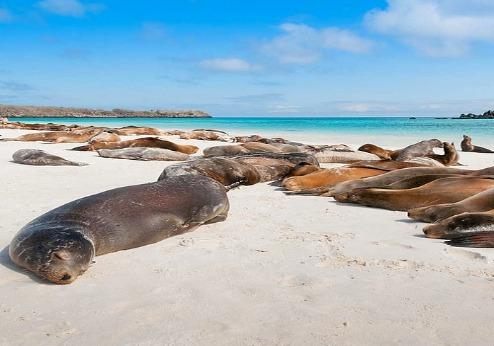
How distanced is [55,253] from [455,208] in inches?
135

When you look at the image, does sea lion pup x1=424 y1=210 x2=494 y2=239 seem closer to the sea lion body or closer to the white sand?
the white sand

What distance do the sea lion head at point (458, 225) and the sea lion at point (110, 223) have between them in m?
1.90

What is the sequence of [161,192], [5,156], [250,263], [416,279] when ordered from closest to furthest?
[416,279] < [250,263] < [161,192] < [5,156]

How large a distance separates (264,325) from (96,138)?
1373 centimetres

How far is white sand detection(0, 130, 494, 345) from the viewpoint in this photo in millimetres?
2434

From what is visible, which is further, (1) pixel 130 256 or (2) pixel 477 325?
(1) pixel 130 256

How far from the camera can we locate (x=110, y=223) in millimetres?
3953

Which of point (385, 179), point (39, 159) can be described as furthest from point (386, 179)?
point (39, 159)

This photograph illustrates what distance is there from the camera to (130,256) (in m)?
3.79

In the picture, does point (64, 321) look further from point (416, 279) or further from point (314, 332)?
point (416, 279)

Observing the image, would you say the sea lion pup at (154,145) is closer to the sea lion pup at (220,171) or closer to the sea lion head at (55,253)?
the sea lion pup at (220,171)

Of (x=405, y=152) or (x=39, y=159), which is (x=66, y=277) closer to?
(x=39, y=159)

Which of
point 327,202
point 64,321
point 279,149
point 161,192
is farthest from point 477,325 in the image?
point 279,149

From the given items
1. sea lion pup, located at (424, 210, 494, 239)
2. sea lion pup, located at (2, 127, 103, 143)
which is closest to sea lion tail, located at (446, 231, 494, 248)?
sea lion pup, located at (424, 210, 494, 239)
